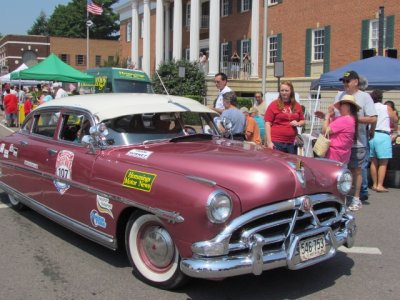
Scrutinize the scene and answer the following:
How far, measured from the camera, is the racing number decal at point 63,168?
199 inches

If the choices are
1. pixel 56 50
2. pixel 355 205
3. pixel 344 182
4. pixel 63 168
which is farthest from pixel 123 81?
pixel 56 50

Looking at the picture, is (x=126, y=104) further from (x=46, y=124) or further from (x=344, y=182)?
(x=344, y=182)

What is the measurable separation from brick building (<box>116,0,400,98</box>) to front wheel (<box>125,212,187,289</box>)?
17749 mm

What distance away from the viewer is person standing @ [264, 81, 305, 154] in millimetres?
6869

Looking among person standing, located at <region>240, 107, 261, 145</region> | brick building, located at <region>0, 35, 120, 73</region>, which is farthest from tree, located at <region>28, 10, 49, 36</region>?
person standing, located at <region>240, 107, 261, 145</region>

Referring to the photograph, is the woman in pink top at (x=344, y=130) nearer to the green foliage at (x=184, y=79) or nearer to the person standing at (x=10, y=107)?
the person standing at (x=10, y=107)

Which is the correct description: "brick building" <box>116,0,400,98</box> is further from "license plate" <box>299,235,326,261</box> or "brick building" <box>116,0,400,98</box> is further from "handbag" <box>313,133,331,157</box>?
"license plate" <box>299,235,326,261</box>

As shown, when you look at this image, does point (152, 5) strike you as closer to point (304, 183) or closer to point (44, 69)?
point (44, 69)

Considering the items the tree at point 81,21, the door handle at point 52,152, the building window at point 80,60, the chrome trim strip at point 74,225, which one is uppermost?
the tree at point 81,21

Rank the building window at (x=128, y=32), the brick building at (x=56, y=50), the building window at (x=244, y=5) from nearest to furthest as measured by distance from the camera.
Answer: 1. the building window at (x=244, y=5)
2. the building window at (x=128, y=32)
3. the brick building at (x=56, y=50)

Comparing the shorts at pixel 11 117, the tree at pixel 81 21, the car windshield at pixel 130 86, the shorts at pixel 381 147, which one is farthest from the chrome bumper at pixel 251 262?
the tree at pixel 81 21

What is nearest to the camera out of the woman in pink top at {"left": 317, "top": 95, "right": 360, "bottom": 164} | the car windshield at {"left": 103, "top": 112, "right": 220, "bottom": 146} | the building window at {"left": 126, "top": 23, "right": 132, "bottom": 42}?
the car windshield at {"left": 103, "top": 112, "right": 220, "bottom": 146}

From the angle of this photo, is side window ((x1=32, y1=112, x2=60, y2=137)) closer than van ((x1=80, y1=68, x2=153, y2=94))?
Yes

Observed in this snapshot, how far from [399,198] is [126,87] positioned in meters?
13.6
